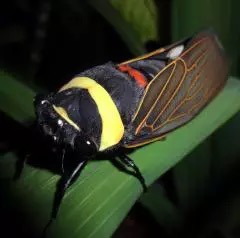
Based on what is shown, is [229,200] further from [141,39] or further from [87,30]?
[87,30]

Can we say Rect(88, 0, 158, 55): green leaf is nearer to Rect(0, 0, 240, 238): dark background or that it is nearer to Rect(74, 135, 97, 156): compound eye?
Rect(0, 0, 240, 238): dark background

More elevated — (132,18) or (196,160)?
(132,18)

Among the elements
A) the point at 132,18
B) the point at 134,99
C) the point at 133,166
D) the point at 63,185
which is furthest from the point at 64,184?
the point at 132,18

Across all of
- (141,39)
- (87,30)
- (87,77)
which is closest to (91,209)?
(87,77)

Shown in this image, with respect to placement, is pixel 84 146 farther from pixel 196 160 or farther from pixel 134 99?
Answer: pixel 196 160

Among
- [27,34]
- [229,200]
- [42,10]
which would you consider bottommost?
[229,200]

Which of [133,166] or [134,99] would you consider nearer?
[133,166]
